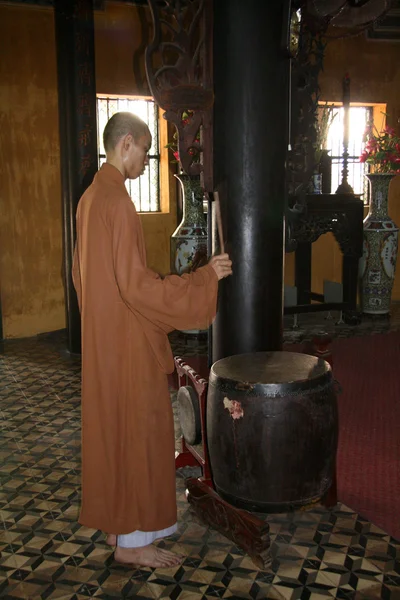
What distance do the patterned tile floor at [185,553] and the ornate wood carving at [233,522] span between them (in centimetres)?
5

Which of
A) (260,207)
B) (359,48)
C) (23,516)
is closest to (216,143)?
(260,207)

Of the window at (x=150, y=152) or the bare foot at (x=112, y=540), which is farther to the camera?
the window at (x=150, y=152)

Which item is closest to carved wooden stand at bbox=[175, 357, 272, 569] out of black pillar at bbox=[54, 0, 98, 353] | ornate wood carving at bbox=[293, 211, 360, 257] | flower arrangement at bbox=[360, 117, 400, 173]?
black pillar at bbox=[54, 0, 98, 353]

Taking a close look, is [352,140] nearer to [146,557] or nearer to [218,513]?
[218,513]

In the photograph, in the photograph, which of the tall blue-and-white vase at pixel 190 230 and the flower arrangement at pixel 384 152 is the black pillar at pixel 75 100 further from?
the flower arrangement at pixel 384 152

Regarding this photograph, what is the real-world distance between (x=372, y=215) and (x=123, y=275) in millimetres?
4936

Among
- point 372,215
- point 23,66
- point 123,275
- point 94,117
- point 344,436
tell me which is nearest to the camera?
point 123,275

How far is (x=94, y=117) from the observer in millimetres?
5148

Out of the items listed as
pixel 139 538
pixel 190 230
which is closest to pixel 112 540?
pixel 139 538

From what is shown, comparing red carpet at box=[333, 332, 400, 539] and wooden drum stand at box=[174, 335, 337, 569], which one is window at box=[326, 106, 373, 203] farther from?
wooden drum stand at box=[174, 335, 337, 569]

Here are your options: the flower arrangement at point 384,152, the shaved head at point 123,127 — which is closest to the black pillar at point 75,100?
the flower arrangement at point 384,152

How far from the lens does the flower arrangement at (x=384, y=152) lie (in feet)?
21.3

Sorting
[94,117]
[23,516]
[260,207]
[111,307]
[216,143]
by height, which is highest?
[94,117]

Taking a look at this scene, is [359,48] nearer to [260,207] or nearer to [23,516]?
[260,207]
